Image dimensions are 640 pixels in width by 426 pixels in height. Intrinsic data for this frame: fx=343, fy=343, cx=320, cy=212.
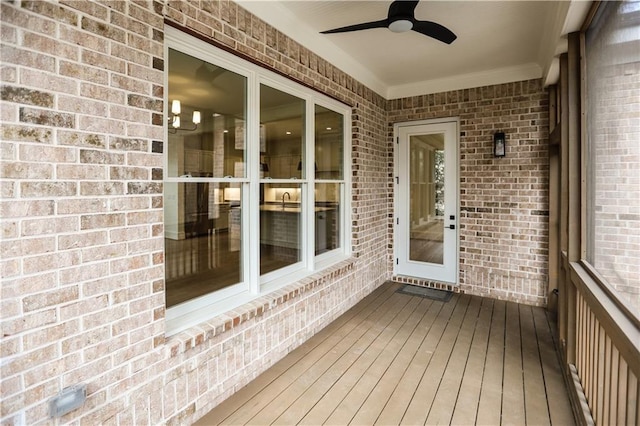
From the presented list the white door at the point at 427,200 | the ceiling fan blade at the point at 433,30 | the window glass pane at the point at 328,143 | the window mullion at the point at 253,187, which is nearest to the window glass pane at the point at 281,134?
the window mullion at the point at 253,187

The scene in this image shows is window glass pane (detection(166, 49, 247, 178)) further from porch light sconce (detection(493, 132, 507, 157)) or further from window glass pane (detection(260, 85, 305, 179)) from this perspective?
porch light sconce (detection(493, 132, 507, 157))

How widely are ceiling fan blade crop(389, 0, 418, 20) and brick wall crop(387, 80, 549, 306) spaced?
2591 mm

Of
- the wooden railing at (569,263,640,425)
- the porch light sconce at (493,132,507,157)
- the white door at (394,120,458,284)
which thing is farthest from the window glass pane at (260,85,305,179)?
the porch light sconce at (493,132,507,157)

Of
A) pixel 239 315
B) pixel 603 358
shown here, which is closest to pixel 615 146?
pixel 603 358

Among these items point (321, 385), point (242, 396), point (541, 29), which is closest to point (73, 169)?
point (242, 396)

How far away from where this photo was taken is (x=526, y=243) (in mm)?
4238

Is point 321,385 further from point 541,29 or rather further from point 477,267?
point 541,29

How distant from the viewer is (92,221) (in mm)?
1628

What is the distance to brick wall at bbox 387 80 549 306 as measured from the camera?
4.15m

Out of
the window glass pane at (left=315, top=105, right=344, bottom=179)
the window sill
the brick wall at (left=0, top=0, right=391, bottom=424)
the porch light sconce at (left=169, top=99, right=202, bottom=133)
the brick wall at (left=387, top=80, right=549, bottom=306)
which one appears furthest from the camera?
the brick wall at (left=387, top=80, right=549, bottom=306)

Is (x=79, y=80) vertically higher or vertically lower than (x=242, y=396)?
higher

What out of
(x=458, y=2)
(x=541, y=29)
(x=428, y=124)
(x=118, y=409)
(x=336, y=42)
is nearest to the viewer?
(x=118, y=409)

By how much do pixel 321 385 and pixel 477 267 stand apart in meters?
2.97

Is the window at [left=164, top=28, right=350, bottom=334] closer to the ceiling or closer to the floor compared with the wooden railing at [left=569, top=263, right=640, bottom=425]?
closer to the ceiling
